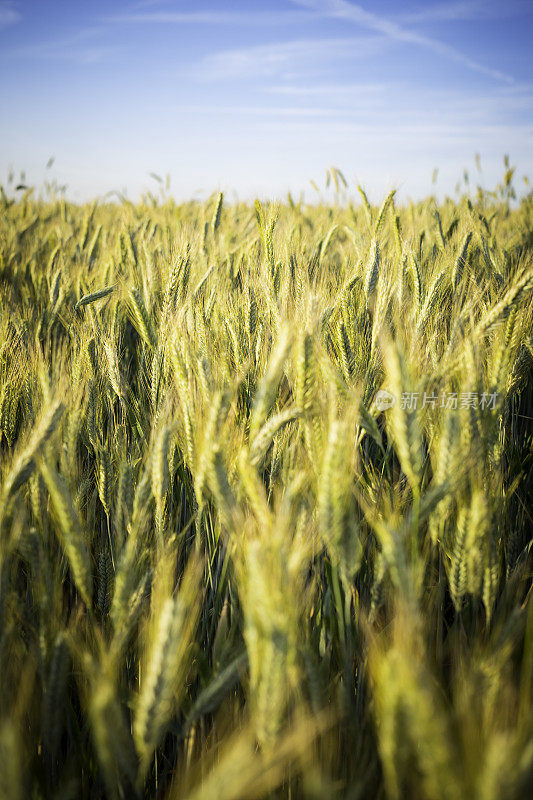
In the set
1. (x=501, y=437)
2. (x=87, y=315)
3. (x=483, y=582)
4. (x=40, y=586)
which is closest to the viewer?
(x=40, y=586)

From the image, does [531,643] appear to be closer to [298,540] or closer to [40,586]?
[298,540]

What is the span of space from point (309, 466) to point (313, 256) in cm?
184

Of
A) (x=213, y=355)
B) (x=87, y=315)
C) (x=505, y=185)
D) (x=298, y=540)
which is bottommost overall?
(x=298, y=540)

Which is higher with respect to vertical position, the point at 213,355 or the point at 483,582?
the point at 213,355

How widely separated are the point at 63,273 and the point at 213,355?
128 cm

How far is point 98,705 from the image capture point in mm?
559

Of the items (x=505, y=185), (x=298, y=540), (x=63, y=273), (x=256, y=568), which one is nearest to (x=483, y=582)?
(x=298, y=540)

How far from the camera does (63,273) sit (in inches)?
87.2

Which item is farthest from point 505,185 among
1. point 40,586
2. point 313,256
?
point 40,586

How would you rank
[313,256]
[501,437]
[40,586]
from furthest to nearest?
[313,256] < [501,437] < [40,586]

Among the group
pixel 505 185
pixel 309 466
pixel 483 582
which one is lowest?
pixel 483 582

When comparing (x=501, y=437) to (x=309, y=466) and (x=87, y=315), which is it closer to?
(x=309, y=466)

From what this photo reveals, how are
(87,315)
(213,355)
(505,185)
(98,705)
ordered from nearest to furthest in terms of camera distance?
(98,705) → (213,355) → (87,315) → (505,185)

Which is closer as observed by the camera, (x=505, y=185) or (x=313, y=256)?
(x=313, y=256)
